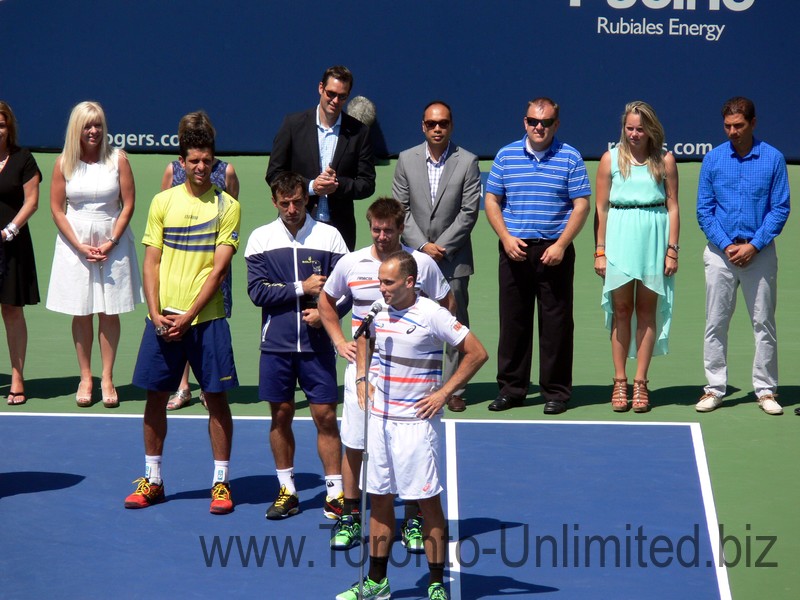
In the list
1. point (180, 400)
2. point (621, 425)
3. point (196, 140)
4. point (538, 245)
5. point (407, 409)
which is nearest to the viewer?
point (407, 409)

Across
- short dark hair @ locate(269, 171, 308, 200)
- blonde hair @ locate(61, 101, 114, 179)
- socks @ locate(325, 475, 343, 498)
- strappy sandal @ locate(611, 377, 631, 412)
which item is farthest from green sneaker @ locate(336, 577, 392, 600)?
blonde hair @ locate(61, 101, 114, 179)

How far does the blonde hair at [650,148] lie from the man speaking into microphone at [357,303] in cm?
268

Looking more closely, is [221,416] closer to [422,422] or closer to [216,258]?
[216,258]

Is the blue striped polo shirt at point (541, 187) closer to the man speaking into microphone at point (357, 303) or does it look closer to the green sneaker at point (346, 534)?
the man speaking into microphone at point (357, 303)

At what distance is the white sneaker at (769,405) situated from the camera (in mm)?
9086

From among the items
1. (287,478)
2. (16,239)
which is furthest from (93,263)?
(287,478)

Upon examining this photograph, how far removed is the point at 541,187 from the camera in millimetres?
9133

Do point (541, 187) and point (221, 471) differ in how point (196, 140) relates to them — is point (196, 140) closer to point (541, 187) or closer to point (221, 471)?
point (221, 471)

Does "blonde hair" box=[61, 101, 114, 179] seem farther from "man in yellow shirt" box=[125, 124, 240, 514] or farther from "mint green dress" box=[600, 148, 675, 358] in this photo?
"mint green dress" box=[600, 148, 675, 358]

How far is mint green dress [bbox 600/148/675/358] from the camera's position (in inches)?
361

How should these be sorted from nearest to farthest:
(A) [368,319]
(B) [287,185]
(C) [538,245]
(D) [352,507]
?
(A) [368,319]
(D) [352,507]
(B) [287,185]
(C) [538,245]

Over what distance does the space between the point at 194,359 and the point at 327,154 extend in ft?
7.36

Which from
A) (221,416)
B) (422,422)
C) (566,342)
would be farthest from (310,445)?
(422,422)

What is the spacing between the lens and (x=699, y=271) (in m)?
13.2
